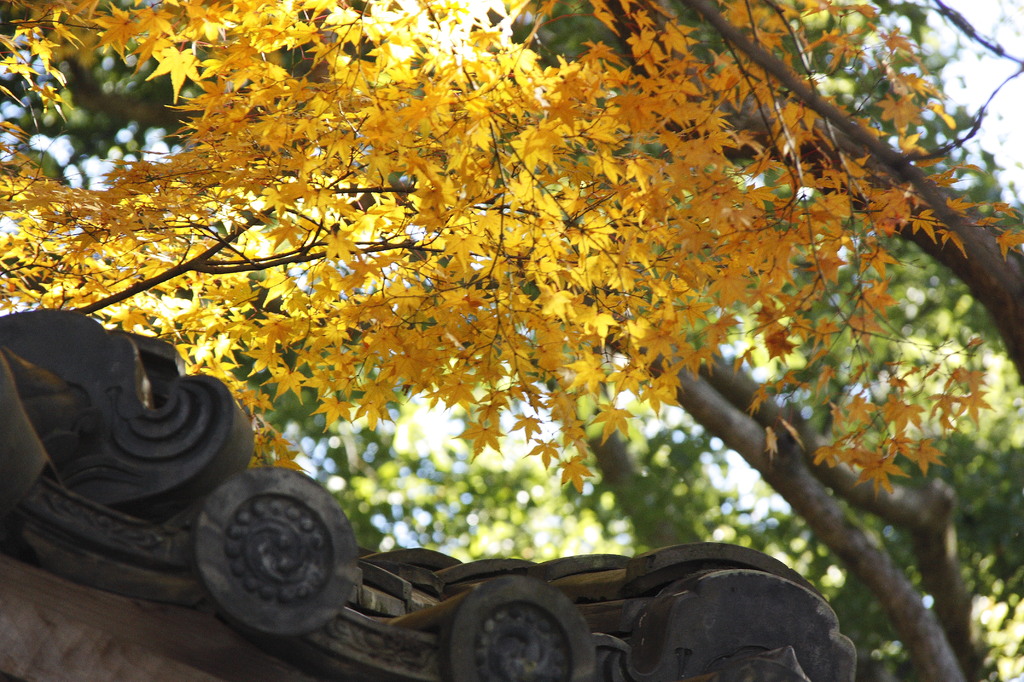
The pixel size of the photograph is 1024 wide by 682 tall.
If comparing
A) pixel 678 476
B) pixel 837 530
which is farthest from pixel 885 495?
pixel 678 476

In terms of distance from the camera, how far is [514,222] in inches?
128

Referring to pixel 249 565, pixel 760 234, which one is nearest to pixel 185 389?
pixel 249 565

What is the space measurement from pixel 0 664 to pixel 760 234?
8.46ft

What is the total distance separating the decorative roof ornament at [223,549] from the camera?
5.77ft

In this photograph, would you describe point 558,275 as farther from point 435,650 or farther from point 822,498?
point 822,498

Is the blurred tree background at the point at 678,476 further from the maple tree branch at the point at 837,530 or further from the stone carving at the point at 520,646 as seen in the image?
the stone carving at the point at 520,646

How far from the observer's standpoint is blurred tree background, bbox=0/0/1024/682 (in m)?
8.31

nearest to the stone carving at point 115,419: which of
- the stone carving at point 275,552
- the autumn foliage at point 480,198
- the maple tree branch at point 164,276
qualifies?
the stone carving at point 275,552

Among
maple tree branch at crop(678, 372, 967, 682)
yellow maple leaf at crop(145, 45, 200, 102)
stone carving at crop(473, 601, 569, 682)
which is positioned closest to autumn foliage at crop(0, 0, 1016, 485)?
yellow maple leaf at crop(145, 45, 200, 102)

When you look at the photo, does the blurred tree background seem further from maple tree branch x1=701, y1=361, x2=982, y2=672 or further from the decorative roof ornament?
the decorative roof ornament

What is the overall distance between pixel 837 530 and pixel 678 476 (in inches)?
153

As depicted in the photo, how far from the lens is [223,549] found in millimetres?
1760

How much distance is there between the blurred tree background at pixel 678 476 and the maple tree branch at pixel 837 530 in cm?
42

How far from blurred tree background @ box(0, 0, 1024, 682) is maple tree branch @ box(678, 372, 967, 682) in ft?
1.38
